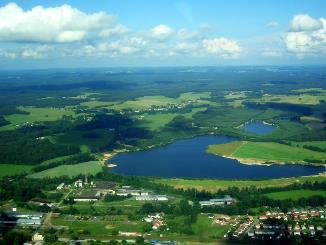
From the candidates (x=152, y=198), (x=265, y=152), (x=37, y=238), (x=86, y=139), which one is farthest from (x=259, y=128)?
(x=37, y=238)

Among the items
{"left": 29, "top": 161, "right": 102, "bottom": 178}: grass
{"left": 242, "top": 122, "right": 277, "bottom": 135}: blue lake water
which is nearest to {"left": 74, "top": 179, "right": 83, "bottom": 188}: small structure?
{"left": 29, "top": 161, "right": 102, "bottom": 178}: grass

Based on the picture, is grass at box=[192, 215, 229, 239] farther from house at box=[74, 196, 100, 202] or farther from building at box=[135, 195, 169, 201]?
house at box=[74, 196, 100, 202]

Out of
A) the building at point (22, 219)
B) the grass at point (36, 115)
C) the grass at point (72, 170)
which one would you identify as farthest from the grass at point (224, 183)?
the grass at point (36, 115)

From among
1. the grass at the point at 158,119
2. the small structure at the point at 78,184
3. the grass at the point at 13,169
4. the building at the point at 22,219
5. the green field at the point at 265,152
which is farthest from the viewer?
the grass at the point at 158,119

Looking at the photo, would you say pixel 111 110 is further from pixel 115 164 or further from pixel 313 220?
pixel 313 220

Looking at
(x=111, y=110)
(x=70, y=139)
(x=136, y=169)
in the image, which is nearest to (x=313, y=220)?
(x=136, y=169)

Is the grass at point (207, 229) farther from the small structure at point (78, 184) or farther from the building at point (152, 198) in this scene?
the small structure at point (78, 184)
